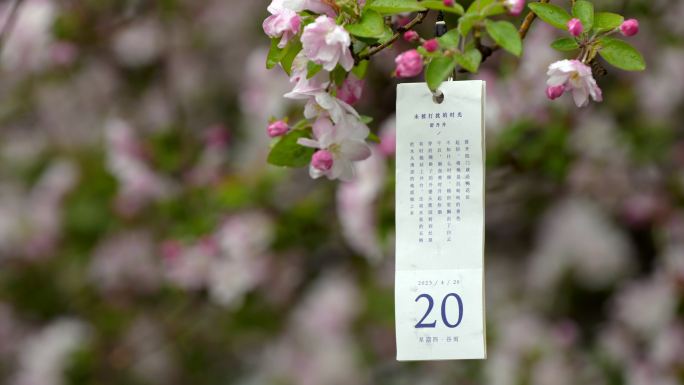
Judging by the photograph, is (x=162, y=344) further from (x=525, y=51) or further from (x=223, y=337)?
(x=525, y=51)

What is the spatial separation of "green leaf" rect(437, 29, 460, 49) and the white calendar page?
0.08m

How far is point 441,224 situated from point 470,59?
18cm

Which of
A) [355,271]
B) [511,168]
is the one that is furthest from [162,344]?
[511,168]

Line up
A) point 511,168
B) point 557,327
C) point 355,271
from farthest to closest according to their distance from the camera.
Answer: point 355,271 → point 557,327 → point 511,168

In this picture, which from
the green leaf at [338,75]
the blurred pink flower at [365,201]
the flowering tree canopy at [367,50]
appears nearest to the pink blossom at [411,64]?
the flowering tree canopy at [367,50]

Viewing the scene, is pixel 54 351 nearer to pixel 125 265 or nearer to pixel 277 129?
pixel 125 265

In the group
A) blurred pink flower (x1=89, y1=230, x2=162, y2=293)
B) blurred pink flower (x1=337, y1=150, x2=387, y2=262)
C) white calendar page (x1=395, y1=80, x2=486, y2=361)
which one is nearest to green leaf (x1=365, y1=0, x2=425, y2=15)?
white calendar page (x1=395, y1=80, x2=486, y2=361)

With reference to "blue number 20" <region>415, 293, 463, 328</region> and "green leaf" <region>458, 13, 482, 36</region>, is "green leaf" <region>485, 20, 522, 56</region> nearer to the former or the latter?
"green leaf" <region>458, 13, 482, 36</region>

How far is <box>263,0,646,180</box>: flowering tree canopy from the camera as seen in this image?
1.03 meters

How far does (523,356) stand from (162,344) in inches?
45.2

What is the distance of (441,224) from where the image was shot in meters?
1.10

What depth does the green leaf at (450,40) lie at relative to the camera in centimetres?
103

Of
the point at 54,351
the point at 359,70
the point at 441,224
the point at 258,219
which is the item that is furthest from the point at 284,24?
the point at 54,351

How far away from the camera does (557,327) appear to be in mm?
2785
